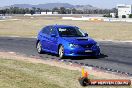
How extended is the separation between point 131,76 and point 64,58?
6259 millimetres

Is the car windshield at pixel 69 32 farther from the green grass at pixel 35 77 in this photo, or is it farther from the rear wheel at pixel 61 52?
the green grass at pixel 35 77

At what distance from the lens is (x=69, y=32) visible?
19.8m

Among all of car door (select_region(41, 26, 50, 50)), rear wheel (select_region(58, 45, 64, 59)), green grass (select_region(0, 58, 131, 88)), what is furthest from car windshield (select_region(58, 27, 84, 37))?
green grass (select_region(0, 58, 131, 88))

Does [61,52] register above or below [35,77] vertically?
below

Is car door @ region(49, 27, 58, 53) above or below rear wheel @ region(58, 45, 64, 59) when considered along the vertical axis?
above

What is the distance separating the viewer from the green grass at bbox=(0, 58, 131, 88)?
1091 centimetres

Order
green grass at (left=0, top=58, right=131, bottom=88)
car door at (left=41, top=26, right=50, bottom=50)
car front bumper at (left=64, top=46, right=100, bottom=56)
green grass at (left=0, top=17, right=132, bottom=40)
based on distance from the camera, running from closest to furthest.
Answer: green grass at (left=0, top=58, right=131, bottom=88), car front bumper at (left=64, top=46, right=100, bottom=56), car door at (left=41, top=26, right=50, bottom=50), green grass at (left=0, top=17, right=132, bottom=40)

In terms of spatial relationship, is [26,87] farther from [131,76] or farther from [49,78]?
[131,76]

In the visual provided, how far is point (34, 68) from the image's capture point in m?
14.3

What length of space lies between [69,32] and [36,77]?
7.86 metres

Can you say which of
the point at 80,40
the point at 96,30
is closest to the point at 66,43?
the point at 80,40

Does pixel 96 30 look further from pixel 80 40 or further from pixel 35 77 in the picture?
pixel 35 77

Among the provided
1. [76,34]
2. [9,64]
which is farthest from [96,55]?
[9,64]

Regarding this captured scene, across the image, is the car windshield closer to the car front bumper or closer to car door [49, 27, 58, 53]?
car door [49, 27, 58, 53]
